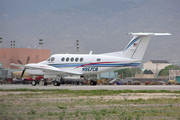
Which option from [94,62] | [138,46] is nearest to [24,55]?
[94,62]

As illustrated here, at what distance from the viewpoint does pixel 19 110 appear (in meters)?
14.5

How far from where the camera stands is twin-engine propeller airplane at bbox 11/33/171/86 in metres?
36.6

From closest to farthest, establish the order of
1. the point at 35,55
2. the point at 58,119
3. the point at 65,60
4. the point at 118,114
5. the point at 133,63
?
the point at 58,119 → the point at 118,114 → the point at 133,63 → the point at 65,60 → the point at 35,55

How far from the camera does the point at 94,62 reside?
37812 mm

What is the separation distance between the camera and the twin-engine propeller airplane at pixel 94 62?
36562 millimetres

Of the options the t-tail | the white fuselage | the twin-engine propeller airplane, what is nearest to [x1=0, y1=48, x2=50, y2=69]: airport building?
the twin-engine propeller airplane

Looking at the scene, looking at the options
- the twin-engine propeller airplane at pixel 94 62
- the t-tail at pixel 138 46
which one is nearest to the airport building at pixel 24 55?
the twin-engine propeller airplane at pixel 94 62

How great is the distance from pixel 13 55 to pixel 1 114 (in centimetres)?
12201

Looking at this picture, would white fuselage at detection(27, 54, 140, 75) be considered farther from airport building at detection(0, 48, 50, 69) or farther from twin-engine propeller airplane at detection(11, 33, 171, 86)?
airport building at detection(0, 48, 50, 69)

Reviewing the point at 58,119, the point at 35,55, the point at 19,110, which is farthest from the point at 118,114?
the point at 35,55

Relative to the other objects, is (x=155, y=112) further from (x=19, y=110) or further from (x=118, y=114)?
(x=19, y=110)

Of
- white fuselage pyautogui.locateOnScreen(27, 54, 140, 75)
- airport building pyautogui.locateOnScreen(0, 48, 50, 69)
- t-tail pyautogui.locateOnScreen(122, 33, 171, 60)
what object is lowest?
white fuselage pyautogui.locateOnScreen(27, 54, 140, 75)

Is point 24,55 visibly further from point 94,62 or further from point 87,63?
point 94,62

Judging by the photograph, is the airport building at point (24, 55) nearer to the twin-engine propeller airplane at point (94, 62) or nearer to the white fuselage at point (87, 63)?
the twin-engine propeller airplane at point (94, 62)
